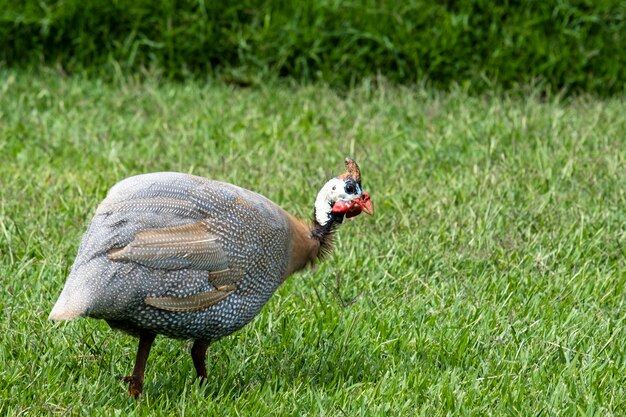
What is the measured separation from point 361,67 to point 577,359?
12.3 ft

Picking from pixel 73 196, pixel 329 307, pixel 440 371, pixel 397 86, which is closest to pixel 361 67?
pixel 397 86

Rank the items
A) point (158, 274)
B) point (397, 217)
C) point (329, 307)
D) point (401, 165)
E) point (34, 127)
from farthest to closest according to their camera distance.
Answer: point (34, 127) → point (401, 165) → point (397, 217) → point (329, 307) → point (158, 274)

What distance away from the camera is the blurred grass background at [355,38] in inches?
285

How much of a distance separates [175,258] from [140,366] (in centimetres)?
39

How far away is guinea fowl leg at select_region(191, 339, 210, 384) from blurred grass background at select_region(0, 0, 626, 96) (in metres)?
3.85

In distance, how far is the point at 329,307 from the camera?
4.23m

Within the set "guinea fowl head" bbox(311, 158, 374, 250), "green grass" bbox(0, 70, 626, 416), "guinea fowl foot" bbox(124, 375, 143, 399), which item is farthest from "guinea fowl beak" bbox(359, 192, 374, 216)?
"guinea fowl foot" bbox(124, 375, 143, 399)

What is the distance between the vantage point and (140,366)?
3.51 m

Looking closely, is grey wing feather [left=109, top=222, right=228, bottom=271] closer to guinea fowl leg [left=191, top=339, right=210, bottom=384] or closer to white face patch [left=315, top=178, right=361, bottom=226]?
guinea fowl leg [left=191, top=339, right=210, bottom=384]

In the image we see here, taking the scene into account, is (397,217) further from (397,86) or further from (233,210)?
(397,86)

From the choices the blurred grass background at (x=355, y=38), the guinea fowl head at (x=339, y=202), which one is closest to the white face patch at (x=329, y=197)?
the guinea fowl head at (x=339, y=202)

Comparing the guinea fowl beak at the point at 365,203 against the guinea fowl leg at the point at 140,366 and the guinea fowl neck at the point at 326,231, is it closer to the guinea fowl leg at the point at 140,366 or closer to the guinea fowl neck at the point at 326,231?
the guinea fowl neck at the point at 326,231

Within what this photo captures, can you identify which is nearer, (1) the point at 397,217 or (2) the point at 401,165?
(1) the point at 397,217

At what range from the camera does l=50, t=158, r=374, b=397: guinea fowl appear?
3287mm
